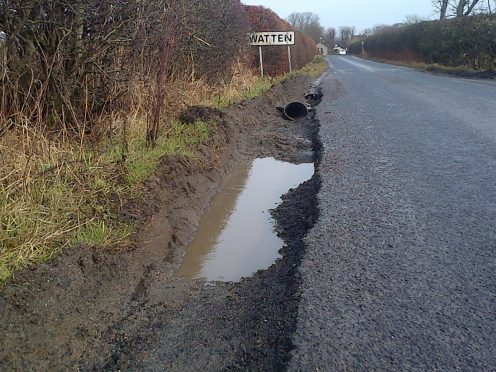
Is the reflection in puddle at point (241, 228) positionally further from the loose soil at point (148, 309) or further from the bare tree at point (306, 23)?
the bare tree at point (306, 23)

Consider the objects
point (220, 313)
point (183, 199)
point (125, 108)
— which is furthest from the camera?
point (125, 108)

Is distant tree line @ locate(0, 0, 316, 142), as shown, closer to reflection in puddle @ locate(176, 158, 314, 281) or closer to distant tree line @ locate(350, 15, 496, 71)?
reflection in puddle @ locate(176, 158, 314, 281)

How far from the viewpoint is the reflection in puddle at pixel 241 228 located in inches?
162

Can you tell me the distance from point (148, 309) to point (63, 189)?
1.65 metres

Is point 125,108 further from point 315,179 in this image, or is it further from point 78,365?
point 78,365

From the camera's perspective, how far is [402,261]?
11.2 ft

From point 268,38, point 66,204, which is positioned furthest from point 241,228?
point 268,38

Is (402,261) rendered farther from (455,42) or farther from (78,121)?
(455,42)

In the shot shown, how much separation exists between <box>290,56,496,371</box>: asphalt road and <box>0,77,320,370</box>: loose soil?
217mm

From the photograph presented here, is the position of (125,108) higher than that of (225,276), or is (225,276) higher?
(125,108)

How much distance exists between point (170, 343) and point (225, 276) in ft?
3.87

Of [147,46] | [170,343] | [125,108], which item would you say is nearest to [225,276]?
→ [170,343]

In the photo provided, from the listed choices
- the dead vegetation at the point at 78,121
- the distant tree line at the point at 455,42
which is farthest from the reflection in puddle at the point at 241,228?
the distant tree line at the point at 455,42

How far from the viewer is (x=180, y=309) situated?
10.6ft
